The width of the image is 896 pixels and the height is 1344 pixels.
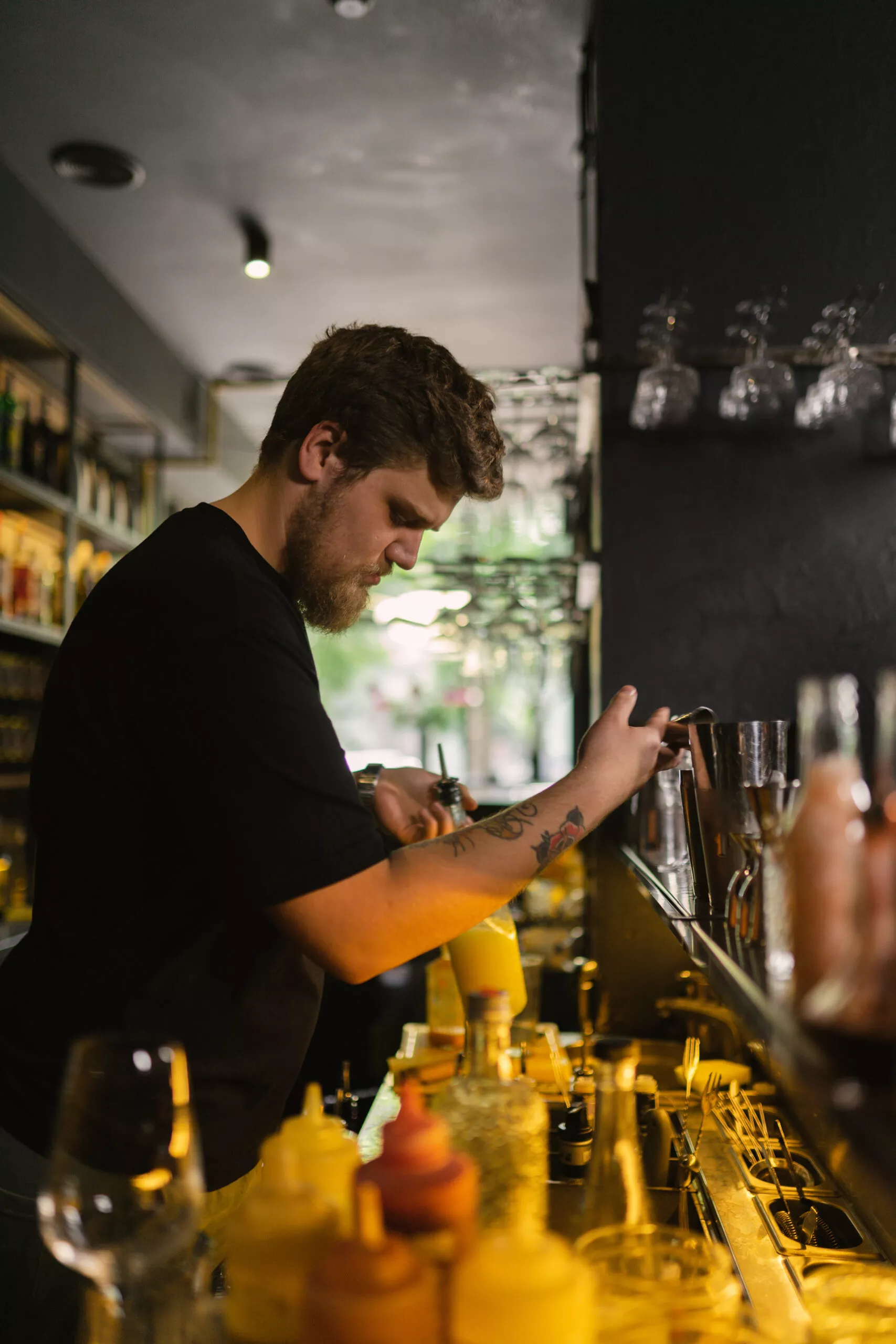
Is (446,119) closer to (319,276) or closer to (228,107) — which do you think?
(228,107)

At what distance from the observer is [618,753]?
126cm

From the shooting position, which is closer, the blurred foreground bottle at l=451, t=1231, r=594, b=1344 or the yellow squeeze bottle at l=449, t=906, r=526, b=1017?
the blurred foreground bottle at l=451, t=1231, r=594, b=1344

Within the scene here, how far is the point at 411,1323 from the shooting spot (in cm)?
65

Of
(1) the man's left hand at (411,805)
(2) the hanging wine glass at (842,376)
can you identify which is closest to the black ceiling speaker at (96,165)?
(2) the hanging wine glass at (842,376)

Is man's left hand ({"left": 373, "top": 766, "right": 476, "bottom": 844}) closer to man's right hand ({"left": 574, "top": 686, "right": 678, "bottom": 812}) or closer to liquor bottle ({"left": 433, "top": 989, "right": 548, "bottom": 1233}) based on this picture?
man's right hand ({"left": 574, "top": 686, "right": 678, "bottom": 812})

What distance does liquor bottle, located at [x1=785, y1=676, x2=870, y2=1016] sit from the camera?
658mm

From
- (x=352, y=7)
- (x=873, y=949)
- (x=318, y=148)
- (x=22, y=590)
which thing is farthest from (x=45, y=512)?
(x=873, y=949)

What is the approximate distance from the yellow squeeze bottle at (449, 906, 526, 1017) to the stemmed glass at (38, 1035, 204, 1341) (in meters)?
0.90

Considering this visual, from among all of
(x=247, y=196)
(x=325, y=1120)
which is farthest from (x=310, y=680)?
(x=247, y=196)

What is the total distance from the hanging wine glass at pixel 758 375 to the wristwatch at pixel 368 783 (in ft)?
3.67

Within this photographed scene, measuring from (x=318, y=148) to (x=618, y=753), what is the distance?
3.13 meters

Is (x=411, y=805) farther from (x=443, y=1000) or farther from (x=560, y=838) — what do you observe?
(x=443, y=1000)

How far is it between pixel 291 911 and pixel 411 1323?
460mm

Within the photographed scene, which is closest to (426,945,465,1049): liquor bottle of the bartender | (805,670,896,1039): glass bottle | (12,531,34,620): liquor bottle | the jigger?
the bartender
